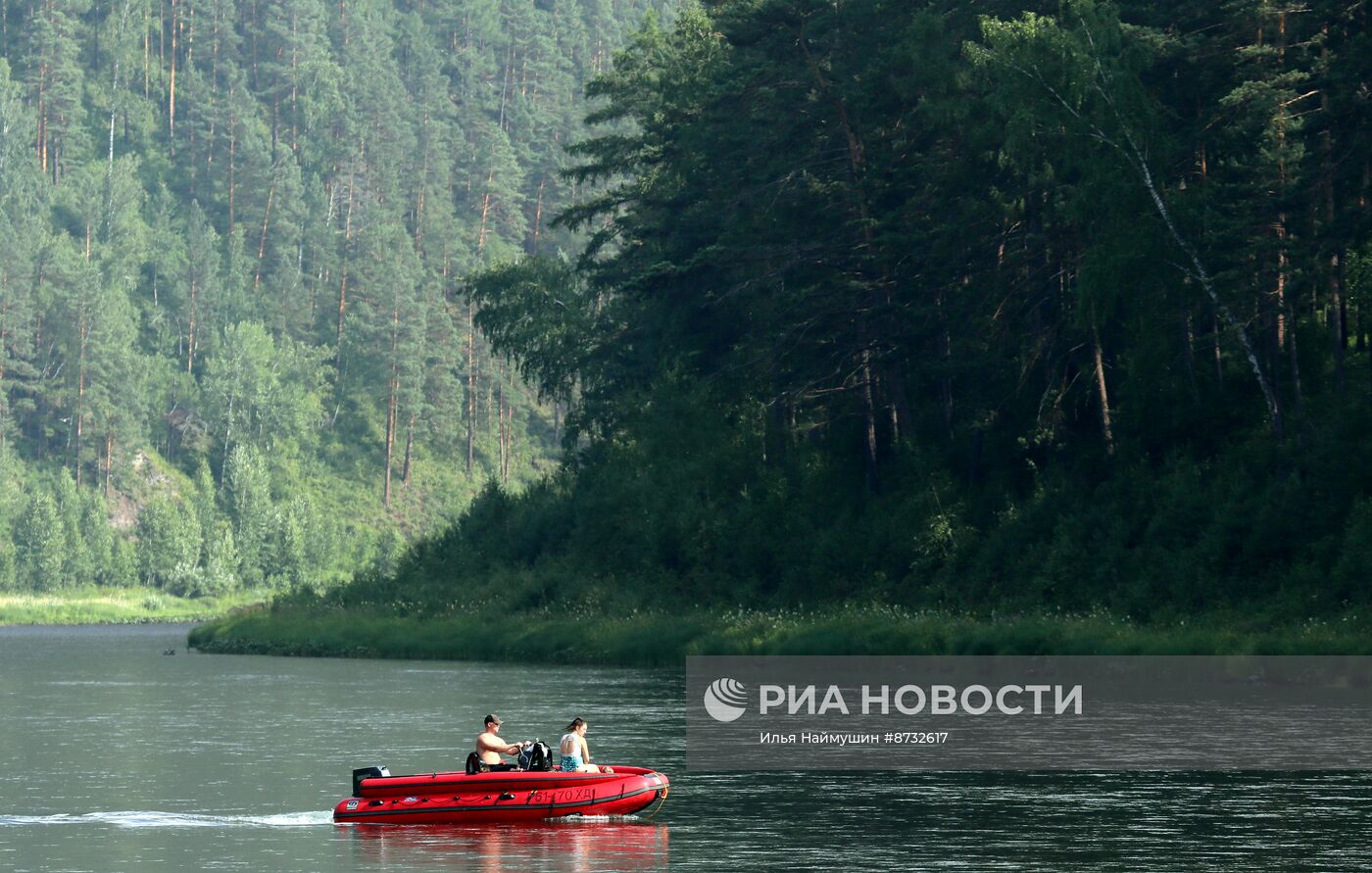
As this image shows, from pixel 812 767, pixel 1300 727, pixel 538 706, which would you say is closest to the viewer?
pixel 812 767

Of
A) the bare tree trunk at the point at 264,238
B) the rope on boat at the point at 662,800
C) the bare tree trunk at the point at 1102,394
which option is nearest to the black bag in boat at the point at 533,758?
the rope on boat at the point at 662,800

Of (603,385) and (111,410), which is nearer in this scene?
(603,385)

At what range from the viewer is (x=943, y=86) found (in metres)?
60.8

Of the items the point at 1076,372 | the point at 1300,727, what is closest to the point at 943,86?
the point at 1076,372

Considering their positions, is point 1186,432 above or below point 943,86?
below

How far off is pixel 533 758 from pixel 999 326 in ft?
112

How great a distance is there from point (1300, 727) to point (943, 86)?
2781 centimetres

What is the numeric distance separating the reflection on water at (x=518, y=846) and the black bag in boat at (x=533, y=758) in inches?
30.5

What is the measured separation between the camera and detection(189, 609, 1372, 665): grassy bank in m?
47.6

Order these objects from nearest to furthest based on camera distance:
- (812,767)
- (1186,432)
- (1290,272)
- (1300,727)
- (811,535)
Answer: (812,767)
(1300,727)
(1290,272)
(1186,432)
(811,535)

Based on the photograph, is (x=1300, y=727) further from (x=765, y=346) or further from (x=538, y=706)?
(x=765, y=346)

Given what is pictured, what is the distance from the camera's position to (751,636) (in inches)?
2221

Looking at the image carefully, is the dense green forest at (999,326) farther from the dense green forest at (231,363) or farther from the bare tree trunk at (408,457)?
the bare tree trunk at (408,457)

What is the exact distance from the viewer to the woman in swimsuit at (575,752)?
2889 cm
